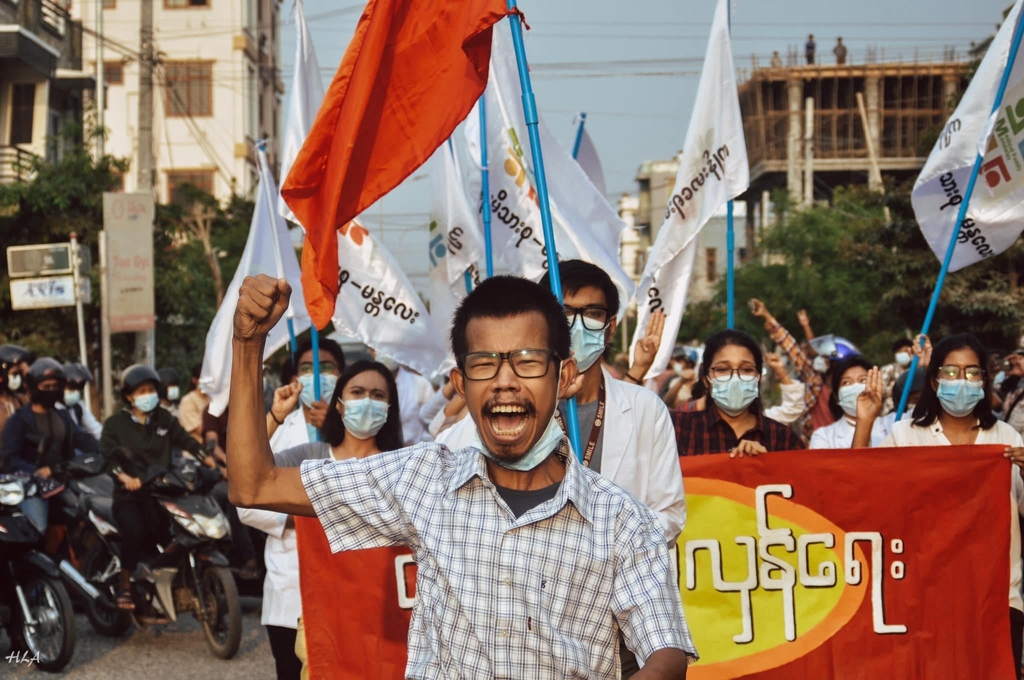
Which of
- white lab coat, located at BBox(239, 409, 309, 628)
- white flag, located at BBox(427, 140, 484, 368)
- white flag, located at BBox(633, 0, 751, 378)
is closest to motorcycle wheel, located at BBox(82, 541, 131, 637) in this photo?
white flag, located at BBox(427, 140, 484, 368)

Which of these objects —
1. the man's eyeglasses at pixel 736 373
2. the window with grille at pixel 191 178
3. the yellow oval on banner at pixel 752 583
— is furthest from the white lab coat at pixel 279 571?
the window with grille at pixel 191 178

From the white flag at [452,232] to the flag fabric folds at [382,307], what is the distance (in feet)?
1.43

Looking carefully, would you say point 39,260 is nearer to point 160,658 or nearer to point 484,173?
point 160,658

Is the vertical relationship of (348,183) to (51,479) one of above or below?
above

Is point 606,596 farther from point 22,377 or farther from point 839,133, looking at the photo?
point 839,133

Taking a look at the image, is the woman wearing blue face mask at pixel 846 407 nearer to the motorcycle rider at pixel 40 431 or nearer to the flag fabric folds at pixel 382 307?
the flag fabric folds at pixel 382 307

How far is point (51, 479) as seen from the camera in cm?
933

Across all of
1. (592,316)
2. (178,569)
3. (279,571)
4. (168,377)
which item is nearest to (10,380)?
(168,377)

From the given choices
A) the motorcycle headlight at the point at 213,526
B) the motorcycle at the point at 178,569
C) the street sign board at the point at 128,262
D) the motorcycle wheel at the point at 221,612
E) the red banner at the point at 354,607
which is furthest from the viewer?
the street sign board at the point at 128,262

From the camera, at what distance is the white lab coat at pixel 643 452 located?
4.35 meters

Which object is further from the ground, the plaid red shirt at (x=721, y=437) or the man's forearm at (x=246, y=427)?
the man's forearm at (x=246, y=427)

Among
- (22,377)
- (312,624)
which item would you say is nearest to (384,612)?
(312,624)

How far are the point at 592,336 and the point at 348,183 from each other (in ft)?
3.10

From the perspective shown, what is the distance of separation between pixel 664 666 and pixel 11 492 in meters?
6.69
